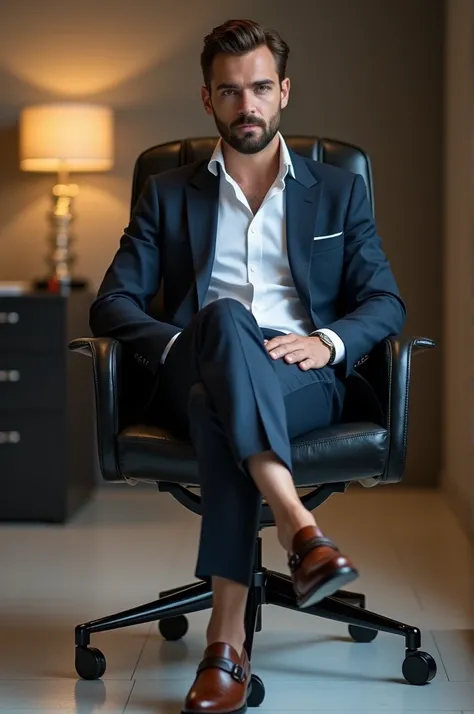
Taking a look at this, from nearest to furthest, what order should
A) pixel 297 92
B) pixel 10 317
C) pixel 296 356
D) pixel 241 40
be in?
1. pixel 296 356
2. pixel 241 40
3. pixel 10 317
4. pixel 297 92

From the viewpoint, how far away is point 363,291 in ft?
8.12

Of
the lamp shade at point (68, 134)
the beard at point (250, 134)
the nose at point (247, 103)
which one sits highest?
the lamp shade at point (68, 134)

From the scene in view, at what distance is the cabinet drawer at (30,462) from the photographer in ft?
12.6

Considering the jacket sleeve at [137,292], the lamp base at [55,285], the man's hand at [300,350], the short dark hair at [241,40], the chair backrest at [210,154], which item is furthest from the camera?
the lamp base at [55,285]

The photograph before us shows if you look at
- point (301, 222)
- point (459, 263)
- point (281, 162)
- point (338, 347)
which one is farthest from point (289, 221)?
point (459, 263)

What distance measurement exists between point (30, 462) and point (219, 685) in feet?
6.66

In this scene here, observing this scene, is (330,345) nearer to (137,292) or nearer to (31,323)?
(137,292)

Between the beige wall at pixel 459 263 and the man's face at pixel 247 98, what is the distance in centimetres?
132

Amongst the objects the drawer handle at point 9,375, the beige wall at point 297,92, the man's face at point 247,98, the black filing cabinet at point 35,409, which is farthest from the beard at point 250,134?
the beige wall at point 297,92

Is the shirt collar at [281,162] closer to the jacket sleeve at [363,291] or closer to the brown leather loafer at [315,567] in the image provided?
the jacket sleeve at [363,291]

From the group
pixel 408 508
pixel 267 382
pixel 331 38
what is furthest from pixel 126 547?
pixel 331 38

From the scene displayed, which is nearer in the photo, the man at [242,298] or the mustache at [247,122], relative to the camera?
the man at [242,298]

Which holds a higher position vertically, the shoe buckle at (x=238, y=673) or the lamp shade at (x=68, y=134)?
the lamp shade at (x=68, y=134)

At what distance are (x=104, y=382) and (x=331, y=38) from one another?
98.4 inches
